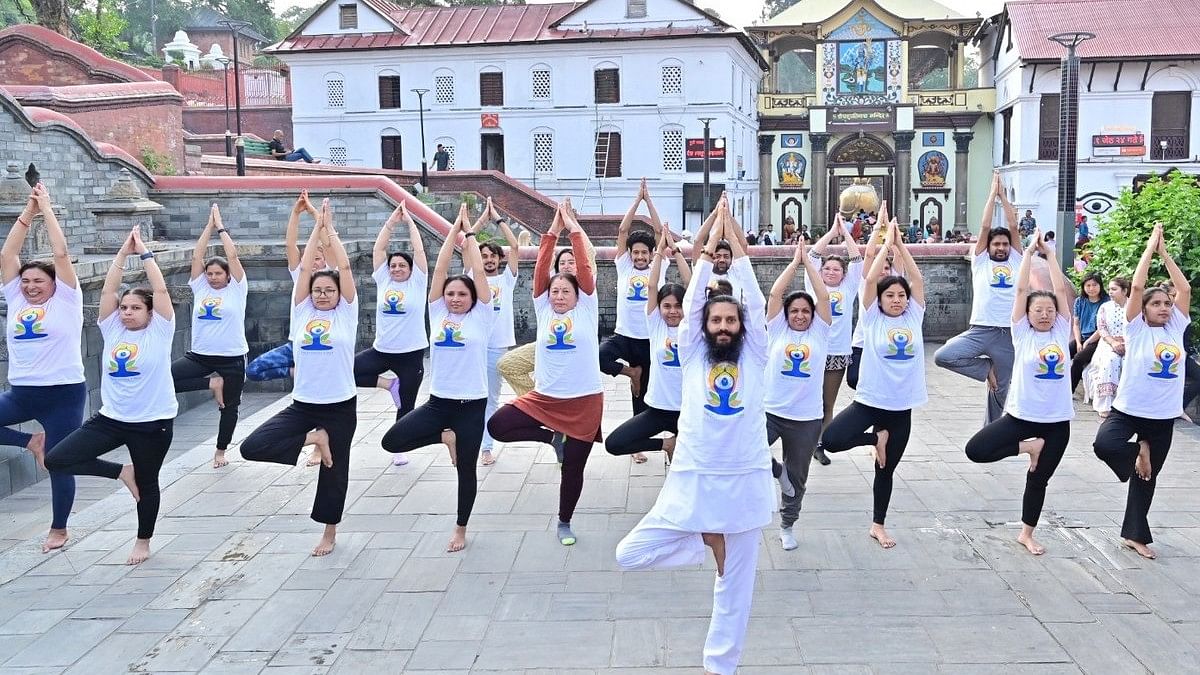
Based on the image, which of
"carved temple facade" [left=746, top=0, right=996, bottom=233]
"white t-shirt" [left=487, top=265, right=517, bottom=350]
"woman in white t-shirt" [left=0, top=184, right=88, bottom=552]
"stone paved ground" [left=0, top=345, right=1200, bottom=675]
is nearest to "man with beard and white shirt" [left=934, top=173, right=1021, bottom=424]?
"stone paved ground" [left=0, top=345, right=1200, bottom=675]

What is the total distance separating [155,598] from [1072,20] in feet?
126

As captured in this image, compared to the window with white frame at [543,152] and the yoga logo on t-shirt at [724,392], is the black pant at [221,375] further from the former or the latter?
the window with white frame at [543,152]

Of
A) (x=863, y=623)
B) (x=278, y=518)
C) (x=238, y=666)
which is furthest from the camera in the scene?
(x=278, y=518)

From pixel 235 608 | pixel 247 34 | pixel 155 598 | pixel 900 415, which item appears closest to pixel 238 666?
pixel 235 608

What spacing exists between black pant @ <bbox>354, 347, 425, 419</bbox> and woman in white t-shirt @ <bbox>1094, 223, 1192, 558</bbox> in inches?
220

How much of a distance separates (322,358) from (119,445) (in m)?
1.38

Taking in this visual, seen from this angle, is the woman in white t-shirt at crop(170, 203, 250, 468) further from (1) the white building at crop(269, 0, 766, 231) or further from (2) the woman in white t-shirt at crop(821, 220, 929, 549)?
(1) the white building at crop(269, 0, 766, 231)

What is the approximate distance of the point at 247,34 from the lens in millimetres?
56906

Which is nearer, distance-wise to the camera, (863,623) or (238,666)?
(238,666)

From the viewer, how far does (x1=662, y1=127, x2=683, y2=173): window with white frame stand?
38.3 m

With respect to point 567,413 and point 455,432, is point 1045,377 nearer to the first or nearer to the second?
point 567,413

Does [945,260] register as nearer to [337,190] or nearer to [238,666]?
[337,190]

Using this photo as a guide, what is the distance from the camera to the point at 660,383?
7.82 meters

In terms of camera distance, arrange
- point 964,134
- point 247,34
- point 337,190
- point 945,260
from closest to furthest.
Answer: point 945,260 < point 337,190 < point 964,134 < point 247,34
